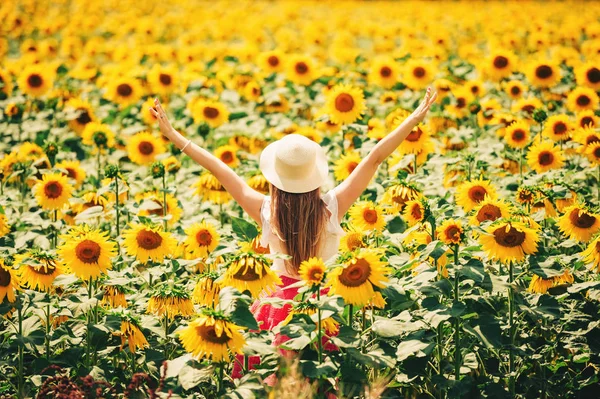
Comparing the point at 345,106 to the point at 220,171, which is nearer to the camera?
the point at 220,171

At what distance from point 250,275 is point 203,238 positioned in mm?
1156

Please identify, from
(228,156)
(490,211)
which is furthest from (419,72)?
(490,211)

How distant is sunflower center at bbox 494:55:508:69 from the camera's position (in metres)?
7.00

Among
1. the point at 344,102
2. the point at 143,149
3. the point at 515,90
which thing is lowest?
the point at 143,149

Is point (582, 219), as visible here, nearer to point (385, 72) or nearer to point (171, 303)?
point (171, 303)

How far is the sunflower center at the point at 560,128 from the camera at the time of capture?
5301 millimetres

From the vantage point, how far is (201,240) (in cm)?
398

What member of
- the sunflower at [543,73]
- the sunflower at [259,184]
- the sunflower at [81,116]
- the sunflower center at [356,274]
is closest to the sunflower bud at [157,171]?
the sunflower at [259,184]

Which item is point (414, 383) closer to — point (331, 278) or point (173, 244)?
point (331, 278)

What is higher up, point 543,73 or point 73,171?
point 543,73

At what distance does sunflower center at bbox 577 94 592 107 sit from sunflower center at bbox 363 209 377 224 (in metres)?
3.04

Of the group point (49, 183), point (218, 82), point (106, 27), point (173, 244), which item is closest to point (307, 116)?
point (218, 82)

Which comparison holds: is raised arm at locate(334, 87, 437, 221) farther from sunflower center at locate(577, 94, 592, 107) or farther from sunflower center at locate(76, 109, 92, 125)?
sunflower center at locate(76, 109, 92, 125)

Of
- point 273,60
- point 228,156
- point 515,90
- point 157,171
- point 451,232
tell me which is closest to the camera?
point 451,232
